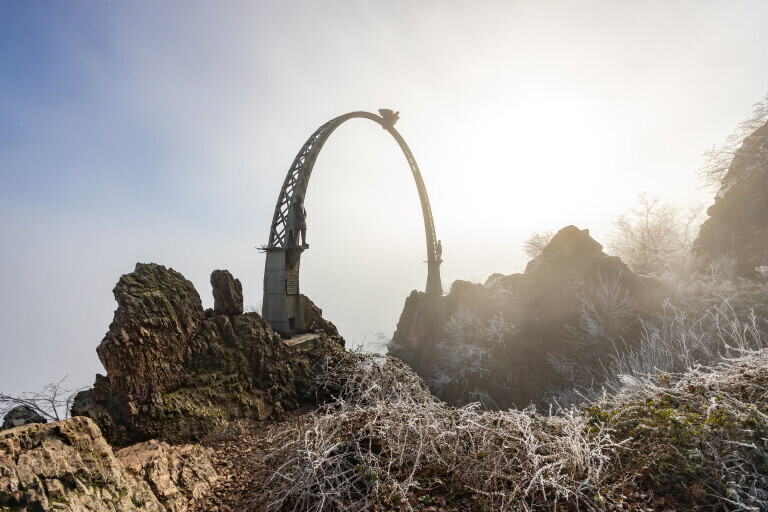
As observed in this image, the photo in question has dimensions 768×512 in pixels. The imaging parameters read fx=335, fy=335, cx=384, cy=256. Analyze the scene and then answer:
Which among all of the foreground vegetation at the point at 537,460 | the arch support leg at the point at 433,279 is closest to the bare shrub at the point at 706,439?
the foreground vegetation at the point at 537,460

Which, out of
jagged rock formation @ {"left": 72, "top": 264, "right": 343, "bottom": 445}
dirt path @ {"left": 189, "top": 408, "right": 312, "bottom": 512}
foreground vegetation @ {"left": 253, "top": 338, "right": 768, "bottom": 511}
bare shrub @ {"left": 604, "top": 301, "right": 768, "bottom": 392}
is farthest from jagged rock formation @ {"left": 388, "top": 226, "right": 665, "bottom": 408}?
dirt path @ {"left": 189, "top": 408, "right": 312, "bottom": 512}

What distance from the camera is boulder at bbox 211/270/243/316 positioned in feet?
19.6

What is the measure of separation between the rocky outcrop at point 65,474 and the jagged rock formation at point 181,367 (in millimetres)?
887

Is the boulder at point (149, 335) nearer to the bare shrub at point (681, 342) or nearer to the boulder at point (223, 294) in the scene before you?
the boulder at point (223, 294)

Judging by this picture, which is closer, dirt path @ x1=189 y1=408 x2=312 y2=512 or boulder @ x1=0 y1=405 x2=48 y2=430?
dirt path @ x1=189 y1=408 x2=312 y2=512

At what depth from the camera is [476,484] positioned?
3.01m

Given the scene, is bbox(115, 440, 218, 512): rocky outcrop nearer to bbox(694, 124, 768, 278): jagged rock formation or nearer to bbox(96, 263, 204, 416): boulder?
bbox(96, 263, 204, 416): boulder

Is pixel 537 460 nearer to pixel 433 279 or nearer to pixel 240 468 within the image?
pixel 240 468

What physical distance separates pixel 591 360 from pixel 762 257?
25.4 feet

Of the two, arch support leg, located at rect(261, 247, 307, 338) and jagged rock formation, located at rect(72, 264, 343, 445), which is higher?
arch support leg, located at rect(261, 247, 307, 338)

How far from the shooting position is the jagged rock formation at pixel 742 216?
13875 mm

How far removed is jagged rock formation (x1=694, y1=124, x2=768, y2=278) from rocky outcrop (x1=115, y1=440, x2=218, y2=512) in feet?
64.6

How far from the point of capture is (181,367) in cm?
466

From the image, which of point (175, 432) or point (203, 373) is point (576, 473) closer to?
point (175, 432)
